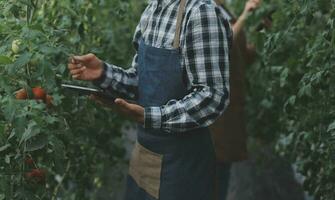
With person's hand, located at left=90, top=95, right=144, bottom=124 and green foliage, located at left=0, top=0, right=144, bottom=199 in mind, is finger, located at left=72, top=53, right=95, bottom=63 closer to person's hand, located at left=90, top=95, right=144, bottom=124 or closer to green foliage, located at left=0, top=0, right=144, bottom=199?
green foliage, located at left=0, top=0, right=144, bottom=199

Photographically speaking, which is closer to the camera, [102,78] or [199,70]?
[199,70]

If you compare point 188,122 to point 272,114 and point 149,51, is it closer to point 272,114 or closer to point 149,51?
point 149,51

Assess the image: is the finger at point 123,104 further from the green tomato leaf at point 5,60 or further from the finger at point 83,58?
the green tomato leaf at point 5,60

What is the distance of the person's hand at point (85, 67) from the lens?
186 centimetres

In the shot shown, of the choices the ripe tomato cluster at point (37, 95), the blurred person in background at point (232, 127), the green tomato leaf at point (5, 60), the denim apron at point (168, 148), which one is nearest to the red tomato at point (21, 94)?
the ripe tomato cluster at point (37, 95)

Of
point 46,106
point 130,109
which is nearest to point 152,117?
point 130,109

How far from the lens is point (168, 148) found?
1.94m

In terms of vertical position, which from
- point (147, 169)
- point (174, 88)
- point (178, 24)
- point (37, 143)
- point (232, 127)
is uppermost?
point (178, 24)

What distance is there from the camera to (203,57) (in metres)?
1.80

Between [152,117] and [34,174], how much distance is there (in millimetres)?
359

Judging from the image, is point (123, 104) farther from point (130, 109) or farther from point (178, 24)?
point (178, 24)

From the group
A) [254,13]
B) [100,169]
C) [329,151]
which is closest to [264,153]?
[254,13]

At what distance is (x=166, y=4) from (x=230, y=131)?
1.19 metres

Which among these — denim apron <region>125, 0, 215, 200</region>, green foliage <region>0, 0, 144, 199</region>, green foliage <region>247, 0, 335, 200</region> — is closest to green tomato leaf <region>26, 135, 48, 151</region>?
green foliage <region>0, 0, 144, 199</region>
